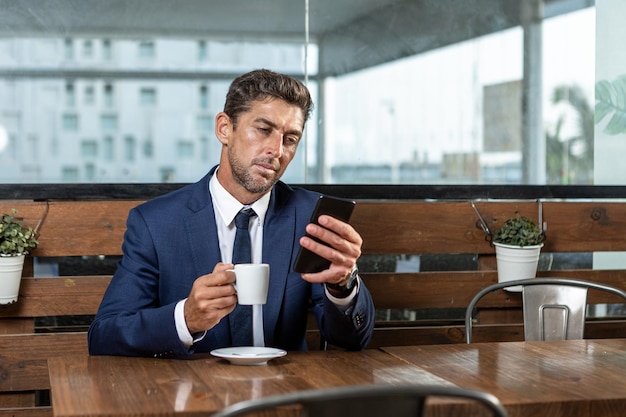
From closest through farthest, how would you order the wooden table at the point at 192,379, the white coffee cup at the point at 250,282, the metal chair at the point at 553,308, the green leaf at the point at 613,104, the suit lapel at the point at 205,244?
the wooden table at the point at 192,379, the white coffee cup at the point at 250,282, the suit lapel at the point at 205,244, the metal chair at the point at 553,308, the green leaf at the point at 613,104

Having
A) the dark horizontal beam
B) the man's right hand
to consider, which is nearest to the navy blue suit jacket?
the man's right hand

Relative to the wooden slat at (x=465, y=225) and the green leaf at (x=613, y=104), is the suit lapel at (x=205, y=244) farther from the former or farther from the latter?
the green leaf at (x=613, y=104)

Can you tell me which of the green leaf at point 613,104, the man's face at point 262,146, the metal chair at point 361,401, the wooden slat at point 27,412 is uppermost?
the green leaf at point 613,104

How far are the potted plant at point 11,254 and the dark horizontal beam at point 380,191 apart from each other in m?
0.19

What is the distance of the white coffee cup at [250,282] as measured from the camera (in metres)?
1.91

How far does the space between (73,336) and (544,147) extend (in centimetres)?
199

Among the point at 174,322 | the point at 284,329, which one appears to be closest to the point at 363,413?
the point at 174,322

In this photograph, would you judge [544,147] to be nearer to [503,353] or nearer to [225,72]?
[225,72]

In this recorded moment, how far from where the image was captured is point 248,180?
7.98ft

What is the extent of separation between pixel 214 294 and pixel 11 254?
3.52 feet

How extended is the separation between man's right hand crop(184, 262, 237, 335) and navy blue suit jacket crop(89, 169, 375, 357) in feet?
0.85

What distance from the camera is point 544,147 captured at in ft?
12.3

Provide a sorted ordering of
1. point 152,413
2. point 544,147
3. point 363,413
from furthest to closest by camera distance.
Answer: point 544,147, point 152,413, point 363,413

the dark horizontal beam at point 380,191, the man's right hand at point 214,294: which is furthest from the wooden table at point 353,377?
the dark horizontal beam at point 380,191
